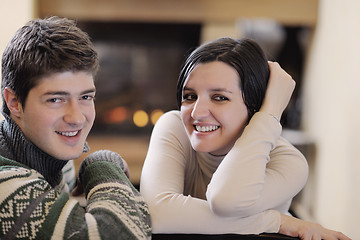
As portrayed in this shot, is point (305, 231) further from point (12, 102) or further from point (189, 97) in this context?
point (12, 102)

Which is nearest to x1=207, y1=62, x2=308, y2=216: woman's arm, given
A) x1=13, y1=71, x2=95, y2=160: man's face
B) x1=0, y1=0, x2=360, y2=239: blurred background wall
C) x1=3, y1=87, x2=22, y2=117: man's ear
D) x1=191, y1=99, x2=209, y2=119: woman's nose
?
x1=191, y1=99, x2=209, y2=119: woman's nose

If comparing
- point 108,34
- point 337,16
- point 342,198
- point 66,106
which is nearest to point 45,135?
point 66,106

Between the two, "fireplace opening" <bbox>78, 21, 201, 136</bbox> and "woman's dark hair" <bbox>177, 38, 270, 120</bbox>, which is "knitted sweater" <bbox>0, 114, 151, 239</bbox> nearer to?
"woman's dark hair" <bbox>177, 38, 270, 120</bbox>

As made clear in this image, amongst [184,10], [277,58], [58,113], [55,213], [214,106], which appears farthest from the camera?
[277,58]

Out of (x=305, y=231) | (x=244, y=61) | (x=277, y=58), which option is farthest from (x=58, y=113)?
(x=277, y=58)

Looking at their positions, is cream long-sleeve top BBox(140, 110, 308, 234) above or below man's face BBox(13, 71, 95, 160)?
below

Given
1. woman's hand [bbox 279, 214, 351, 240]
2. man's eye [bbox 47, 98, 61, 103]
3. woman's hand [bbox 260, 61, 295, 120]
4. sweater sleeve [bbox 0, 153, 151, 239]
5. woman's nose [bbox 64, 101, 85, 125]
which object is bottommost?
woman's hand [bbox 279, 214, 351, 240]

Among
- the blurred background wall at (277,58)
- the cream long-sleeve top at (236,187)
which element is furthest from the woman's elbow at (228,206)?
the blurred background wall at (277,58)

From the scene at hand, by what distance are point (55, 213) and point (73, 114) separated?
227mm

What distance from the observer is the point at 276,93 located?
114cm

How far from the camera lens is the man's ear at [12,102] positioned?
1.04 meters

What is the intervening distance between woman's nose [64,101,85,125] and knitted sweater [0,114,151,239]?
107 millimetres

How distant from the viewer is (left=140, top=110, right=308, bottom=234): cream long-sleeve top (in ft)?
3.31

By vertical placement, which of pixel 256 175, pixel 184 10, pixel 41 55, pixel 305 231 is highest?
pixel 184 10
